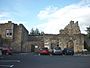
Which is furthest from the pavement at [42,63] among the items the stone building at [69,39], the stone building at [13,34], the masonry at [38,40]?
the stone building at [69,39]

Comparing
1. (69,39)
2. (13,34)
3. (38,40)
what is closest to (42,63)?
(13,34)

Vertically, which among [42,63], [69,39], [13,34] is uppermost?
[13,34]

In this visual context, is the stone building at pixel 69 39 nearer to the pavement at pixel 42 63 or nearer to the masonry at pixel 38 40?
the masonry at pixel 38 40

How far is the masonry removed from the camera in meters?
78.5

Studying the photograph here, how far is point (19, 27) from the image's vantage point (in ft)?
261

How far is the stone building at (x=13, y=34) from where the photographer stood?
78.1 metres

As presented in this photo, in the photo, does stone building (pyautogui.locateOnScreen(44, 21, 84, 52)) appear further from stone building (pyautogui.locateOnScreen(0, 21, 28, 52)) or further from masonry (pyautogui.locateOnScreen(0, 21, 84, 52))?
stone building (pyautogui.locateOnScreen(0, 21, 28, 52))

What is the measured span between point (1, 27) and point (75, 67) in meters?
56.7

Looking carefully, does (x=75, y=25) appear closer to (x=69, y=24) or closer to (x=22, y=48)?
(x=69, y=24)

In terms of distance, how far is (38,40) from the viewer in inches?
3401

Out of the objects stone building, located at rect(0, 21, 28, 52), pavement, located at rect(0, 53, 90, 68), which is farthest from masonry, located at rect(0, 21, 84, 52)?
pavement, located at rect(0, 53, 90, 68)

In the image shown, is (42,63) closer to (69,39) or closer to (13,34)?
(13,34)

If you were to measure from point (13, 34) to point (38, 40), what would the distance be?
33.0 ft

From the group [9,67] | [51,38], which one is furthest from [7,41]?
[9,67]
